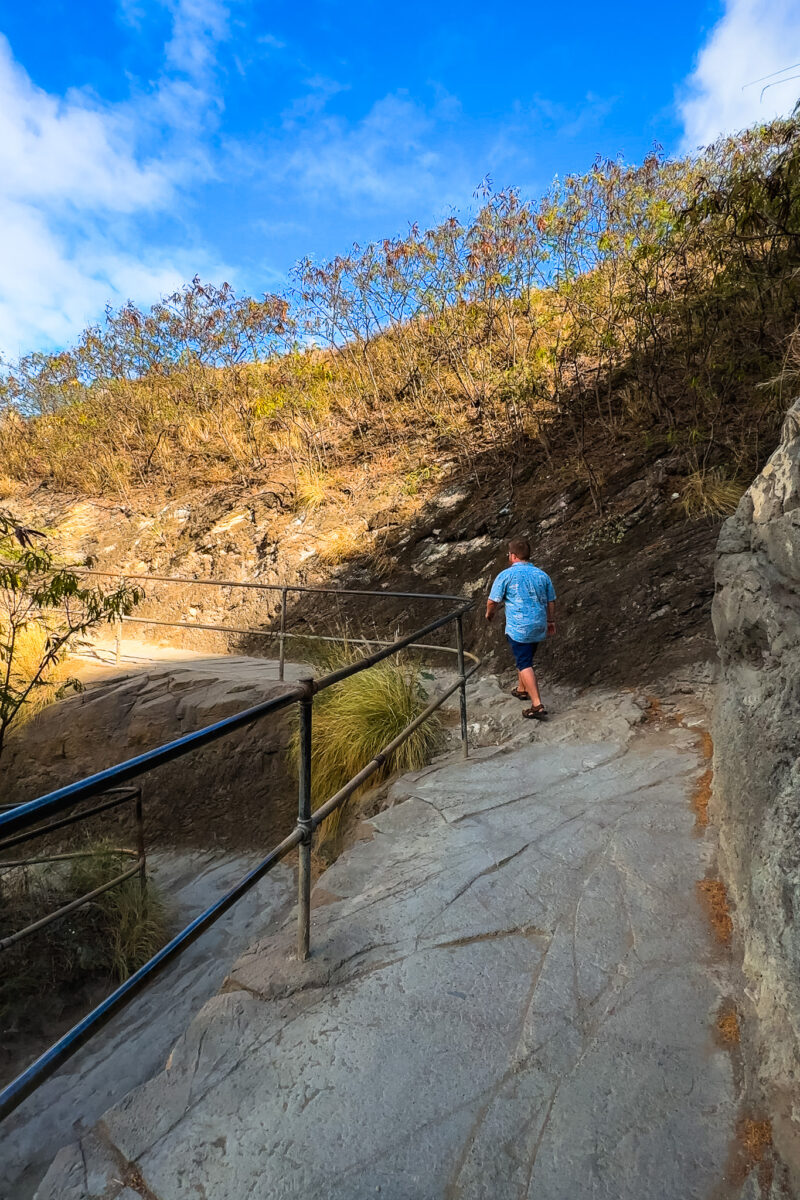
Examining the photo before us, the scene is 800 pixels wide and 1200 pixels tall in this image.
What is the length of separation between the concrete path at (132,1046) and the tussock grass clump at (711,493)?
17.5ft

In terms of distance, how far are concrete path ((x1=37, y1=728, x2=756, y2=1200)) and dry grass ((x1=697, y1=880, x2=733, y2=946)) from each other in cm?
4

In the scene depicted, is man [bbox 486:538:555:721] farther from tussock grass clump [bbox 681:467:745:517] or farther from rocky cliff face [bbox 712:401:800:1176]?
tussock grass clump [bbox 681:467:745:517]

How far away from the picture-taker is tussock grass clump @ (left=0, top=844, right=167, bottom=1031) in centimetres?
404

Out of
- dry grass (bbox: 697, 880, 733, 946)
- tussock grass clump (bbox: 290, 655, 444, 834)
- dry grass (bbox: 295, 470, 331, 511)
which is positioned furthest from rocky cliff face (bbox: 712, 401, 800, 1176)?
dry grass (bbox: 295, 470, 331, 511)

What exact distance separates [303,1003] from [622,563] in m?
5.53

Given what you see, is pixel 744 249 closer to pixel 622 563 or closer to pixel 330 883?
pixel 622 563

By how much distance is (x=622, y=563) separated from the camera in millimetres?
6504

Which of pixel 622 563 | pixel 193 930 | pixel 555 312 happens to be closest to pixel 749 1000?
pixel 193 930

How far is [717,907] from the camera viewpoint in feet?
6.97

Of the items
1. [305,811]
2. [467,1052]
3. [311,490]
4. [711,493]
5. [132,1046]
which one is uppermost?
[311,490]

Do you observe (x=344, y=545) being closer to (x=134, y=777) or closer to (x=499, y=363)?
(x=499, y=363)

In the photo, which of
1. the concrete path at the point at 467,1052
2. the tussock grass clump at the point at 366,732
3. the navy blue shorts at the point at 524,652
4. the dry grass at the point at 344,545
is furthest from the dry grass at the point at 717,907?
the dry grass at the point at 344,545

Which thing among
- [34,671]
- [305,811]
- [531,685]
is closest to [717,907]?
[305,811]

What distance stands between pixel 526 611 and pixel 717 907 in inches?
114
